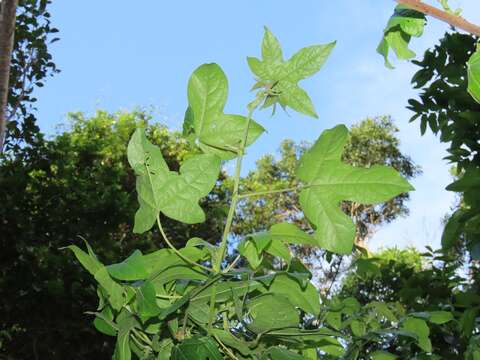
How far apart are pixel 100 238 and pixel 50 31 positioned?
7.13 feet

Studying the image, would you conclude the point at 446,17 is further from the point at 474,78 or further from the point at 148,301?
the point at 148,301

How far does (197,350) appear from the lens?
0.52 metres

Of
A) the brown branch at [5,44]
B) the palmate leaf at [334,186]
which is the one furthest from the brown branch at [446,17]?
the brown branch at [5,44]

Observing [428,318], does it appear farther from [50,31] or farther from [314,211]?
[50,31]

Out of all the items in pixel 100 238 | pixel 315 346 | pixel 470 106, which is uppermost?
pixel 100 238

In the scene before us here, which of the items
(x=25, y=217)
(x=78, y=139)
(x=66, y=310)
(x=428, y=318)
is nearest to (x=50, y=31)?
(x=25, y=217)

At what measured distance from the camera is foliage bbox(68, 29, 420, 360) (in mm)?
537

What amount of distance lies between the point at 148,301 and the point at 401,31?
0.48 meters

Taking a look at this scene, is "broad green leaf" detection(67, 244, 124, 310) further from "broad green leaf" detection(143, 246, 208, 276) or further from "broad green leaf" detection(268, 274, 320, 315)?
"broad green leaf" detection(268, 274, 320, 315)

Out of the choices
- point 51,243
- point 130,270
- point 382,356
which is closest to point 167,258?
point 130,270

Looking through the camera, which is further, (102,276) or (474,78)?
(102,276)

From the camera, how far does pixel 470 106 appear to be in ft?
6.81

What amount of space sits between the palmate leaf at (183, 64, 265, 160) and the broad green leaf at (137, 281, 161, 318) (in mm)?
143

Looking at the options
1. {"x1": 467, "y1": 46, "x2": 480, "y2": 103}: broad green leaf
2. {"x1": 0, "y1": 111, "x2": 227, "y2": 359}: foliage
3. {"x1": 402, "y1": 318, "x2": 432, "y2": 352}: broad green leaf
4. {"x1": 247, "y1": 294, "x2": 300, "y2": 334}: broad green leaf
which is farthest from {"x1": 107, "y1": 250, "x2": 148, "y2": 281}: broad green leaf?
{"x1": 0, "y1": 111, "x2": 227, "y2": 359}: foliage
